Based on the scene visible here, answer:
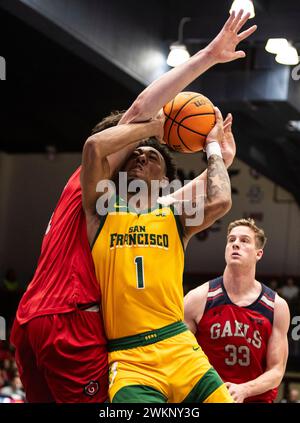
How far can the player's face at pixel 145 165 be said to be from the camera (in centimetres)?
446

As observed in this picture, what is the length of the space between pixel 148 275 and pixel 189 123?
930 mm

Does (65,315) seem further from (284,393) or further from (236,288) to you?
(284,393)

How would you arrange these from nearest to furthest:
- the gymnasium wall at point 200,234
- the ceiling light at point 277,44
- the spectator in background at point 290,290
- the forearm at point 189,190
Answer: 1. the forearm at point 189,190
2. the ceiling light at point 277,44
3. the spectator in background at point 290,290
4. the gymnasium wall at point 200,234

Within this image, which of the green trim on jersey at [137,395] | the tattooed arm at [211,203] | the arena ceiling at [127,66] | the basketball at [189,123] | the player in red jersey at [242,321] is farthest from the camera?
the arena ceiling at [127,66]

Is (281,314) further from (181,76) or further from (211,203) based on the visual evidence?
(181,76)

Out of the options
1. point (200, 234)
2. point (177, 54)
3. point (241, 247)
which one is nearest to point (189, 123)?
point (241, 247)

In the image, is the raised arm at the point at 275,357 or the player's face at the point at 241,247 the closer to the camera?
the raised arm at the point at 275,357

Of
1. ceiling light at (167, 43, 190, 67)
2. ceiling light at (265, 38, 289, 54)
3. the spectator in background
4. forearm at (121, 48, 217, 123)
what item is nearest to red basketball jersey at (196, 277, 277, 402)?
forearm at (121, 48, 217, 123)

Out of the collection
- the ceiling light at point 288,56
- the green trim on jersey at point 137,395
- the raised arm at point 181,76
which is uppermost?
the ceiling light at point 288,56

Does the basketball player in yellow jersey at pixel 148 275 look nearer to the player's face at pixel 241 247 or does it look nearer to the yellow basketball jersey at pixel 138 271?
the yellow basketball jersey at pixel 138 271

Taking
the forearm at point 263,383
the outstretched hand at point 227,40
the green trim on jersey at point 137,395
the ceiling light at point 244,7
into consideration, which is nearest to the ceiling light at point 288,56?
the ceiling light at point 244,7

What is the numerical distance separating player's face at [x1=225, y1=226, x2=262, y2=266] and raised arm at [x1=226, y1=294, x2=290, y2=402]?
361 millimetres

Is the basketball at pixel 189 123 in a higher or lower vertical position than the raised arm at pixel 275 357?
higher

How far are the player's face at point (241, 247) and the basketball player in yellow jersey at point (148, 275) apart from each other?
1791 millimetres
